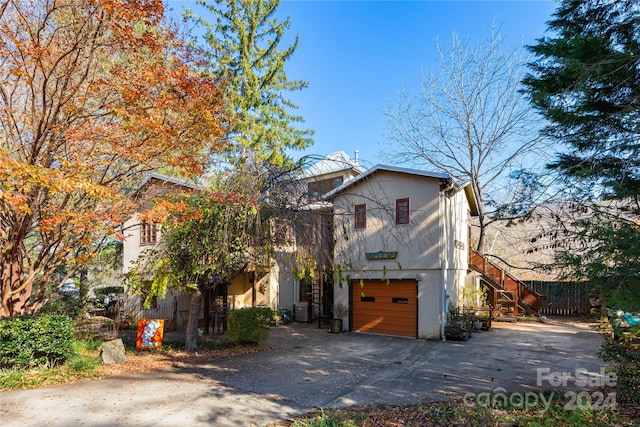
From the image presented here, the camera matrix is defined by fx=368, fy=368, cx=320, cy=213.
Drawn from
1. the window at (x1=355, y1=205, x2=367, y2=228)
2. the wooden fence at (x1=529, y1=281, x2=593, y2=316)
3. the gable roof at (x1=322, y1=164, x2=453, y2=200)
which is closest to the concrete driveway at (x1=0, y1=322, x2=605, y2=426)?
the window at (x1=355, y1=205, x2=367, y2=228)

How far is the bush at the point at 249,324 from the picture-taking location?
1111 cm

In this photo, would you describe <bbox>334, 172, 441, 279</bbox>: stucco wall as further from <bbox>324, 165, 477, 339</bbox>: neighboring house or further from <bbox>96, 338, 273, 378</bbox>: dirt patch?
<bbox>96, 338, 273, 378</bbox>: dirt patch

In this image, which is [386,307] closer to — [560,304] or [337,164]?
[337,164]

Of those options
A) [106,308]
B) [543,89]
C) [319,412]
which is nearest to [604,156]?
[543,89]

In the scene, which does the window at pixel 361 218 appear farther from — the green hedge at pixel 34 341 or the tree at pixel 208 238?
the green hedge at pixel 34 341

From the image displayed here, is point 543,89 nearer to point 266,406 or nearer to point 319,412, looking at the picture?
point 319,412

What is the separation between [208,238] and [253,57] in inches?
590

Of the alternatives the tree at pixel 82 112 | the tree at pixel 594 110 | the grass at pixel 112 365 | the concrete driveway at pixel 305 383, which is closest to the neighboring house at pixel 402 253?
the concrete driveway at pixel 305 383

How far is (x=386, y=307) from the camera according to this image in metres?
13.6

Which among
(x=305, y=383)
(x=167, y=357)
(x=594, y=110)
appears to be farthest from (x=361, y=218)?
(x=594, y=110)

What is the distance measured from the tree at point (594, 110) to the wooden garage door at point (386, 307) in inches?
270

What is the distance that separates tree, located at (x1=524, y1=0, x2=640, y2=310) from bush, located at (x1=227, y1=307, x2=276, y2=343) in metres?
8.22

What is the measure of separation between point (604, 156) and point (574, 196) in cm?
94

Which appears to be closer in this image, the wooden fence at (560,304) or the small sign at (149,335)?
the small sign at (149,335)
